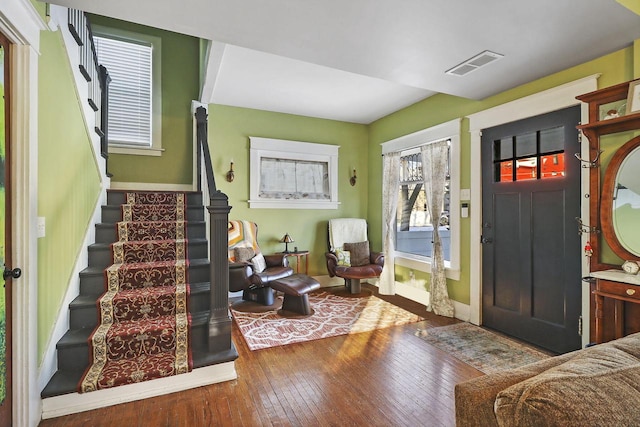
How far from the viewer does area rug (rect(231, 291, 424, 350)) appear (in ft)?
10.8

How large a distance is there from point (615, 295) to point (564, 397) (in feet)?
7.38

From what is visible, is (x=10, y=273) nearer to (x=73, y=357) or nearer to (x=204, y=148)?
(x=73, y=357)

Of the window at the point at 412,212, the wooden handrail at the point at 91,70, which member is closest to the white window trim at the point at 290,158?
the window at the point at 412,212

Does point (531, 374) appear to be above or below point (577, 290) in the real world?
above

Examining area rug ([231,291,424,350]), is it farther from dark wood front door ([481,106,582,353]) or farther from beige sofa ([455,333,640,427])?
beige sofa ([455,333,640,427])

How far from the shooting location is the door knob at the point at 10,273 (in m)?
1.72

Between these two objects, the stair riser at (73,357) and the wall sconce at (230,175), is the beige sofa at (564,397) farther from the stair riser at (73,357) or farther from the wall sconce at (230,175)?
the wall sconce at (230,175)

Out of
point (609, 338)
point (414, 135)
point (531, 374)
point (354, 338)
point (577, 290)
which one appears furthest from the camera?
point (414, 135)

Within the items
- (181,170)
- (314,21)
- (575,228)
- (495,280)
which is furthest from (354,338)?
(181,170)

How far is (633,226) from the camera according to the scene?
7.84 feet

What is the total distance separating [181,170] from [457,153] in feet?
12.8

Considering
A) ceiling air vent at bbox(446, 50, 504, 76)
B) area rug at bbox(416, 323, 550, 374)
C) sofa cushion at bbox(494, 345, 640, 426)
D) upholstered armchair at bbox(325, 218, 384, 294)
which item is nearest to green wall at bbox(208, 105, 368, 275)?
upholstered armchair at bbox(325, 218, 384, 294)

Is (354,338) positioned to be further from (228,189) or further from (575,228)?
(228,189)

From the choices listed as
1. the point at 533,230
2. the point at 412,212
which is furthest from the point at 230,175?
the point at 533,230
